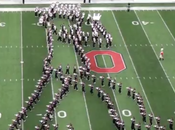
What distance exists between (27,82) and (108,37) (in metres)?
6.23

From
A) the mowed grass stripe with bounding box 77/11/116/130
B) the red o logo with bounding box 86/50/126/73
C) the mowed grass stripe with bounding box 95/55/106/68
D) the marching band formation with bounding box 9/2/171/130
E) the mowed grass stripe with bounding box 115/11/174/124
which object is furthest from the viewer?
the mowed grass stripe with bounding box 95/55/106/68

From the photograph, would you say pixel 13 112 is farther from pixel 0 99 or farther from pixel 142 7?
pixel 142 7

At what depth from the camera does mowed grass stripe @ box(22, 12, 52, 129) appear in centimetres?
2791

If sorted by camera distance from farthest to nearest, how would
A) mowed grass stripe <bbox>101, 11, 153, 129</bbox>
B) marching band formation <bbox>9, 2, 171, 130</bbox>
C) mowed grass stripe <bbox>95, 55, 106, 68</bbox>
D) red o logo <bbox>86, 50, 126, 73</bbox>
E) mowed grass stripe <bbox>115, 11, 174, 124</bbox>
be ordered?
mowed grass stripe <bbox>95, 55, 106, 68</bbox>
red o logo <bbox>86, 50, 126, 73</bbox>
mowed grass stripe <bbox>115, 11, 174, 124</bbox>
mowed grass stripe <bbox>101, 11, 153, 129</bbox>
marching band formation <bbox>9, 2, 171, 130</bbox>

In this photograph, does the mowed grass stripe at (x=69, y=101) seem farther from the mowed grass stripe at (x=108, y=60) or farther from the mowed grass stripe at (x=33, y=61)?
the mowed grass stripe at (x=108, y=60)

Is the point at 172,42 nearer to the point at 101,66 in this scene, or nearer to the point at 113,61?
the point at 113,61

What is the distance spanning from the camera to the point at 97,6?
39406mm

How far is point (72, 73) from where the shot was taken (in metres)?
31.0

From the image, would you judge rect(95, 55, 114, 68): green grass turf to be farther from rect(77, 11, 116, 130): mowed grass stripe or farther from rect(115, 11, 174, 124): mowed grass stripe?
rect(77, 11, 116, 130): mowed grass stripe

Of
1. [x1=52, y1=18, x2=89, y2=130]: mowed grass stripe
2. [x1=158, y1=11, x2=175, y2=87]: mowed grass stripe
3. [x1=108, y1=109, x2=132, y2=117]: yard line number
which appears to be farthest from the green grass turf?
[x1=108, y1=109, x2=132, y2=117]: yard line number

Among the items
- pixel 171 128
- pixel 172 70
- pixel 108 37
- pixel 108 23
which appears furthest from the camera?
pixel 108 23

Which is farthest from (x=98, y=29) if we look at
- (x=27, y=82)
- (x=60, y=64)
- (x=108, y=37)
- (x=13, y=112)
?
(x=13, y=112)

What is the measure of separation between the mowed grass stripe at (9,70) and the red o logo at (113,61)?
13.5 feet

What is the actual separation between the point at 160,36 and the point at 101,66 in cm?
535
